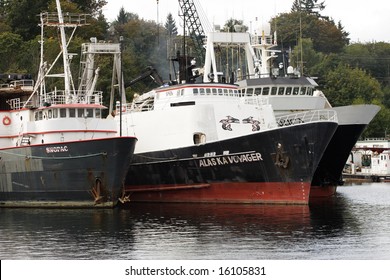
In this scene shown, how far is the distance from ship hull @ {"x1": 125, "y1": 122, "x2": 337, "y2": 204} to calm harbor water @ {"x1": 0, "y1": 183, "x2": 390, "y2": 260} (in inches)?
35.8

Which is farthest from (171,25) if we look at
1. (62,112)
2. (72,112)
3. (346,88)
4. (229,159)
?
(229,159)

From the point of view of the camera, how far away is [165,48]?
111250 mm

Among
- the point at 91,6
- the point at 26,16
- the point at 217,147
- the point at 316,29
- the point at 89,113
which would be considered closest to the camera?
the point at 217,147

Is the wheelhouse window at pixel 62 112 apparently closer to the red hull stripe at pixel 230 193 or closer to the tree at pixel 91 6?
the red hull stripe at pixel 230 193

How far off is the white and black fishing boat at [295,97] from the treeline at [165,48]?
273 centimetres

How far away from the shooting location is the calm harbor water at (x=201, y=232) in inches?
1240

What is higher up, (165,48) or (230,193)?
(165,48)

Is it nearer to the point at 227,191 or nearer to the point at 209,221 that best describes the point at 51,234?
the point at 209,221

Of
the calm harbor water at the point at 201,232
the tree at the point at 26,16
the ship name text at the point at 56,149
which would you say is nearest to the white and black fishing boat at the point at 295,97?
the calm harbor water at the point at 201,232

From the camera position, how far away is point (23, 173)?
47.6m

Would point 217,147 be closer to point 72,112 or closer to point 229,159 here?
point 229,159

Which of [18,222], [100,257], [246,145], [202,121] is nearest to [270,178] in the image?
[246,145]

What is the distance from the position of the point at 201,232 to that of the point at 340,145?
1928cm

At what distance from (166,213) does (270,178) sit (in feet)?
18.9
